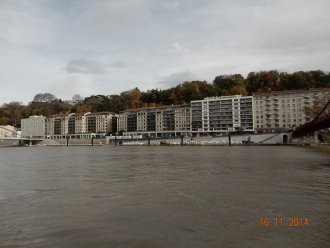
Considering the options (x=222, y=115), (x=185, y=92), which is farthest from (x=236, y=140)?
(x=185, y=92)

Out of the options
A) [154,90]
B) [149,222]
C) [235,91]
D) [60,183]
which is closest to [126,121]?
[154,90]

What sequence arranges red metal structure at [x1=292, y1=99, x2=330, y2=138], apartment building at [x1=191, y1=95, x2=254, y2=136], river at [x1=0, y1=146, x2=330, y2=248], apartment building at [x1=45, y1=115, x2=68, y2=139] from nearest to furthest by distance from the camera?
river at [x1=0, y1=146, x2=330, y2=248] → red metal structure at [x1=292, y1=99, x2=330, y2=138] → apartment building at [x1=191, y1=95, x2=254, y2=136] → apartment building at [x1=45, y1=115, x2=68, y2=139]

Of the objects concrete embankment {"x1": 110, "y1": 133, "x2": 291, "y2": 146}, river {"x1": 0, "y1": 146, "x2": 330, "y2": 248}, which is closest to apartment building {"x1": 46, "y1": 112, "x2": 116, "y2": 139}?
concrete embankment {"x1": 110, "y1": 133, "x2": 291, "y2": 146}

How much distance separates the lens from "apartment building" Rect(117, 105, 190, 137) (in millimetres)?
116812

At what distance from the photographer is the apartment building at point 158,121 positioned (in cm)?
11681

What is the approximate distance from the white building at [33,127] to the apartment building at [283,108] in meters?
92.7

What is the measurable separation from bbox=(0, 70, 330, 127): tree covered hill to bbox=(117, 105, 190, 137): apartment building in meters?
9.92

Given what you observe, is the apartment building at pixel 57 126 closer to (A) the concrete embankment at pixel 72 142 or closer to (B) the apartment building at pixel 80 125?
(B) the apartment building at pixel 80 125

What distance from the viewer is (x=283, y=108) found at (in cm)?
9994

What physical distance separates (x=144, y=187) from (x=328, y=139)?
75088 mm

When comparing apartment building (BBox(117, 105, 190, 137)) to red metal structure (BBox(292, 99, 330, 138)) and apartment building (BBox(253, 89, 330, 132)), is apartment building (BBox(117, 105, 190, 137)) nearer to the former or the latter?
apartment building (BBox(253, 89, 330, 132))
